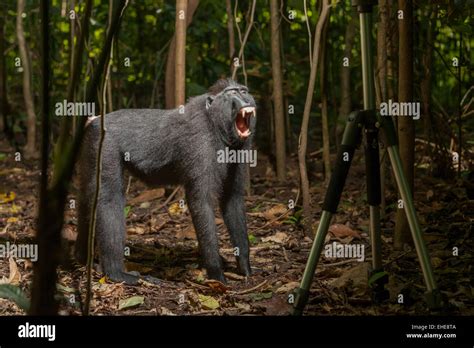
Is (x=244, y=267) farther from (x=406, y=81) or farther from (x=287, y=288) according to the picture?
(x=406, y=81)

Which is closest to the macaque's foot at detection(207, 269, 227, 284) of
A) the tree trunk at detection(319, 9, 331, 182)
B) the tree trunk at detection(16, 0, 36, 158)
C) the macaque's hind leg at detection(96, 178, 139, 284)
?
the macaque's hind leg at detection(96, 178, 139, 284)

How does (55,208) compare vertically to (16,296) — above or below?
above

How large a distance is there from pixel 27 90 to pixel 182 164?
8.99 feet

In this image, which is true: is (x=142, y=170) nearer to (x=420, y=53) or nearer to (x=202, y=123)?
(x=202, y=123)

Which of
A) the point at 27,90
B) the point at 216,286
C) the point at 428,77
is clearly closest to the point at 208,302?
the point at 216,286

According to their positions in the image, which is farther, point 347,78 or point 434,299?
point 347,78

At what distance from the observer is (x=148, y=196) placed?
5.41 m

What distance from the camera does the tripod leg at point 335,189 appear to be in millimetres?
3029

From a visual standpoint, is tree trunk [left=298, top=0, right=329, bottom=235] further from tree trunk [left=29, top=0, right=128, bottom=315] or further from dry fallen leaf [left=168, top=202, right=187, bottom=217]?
tree trunk [left=29, top=0, right=128, bottom=315]

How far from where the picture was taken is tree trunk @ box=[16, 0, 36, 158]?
6.34 m

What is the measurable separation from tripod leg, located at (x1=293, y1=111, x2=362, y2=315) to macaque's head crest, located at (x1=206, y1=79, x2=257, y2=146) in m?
1.25

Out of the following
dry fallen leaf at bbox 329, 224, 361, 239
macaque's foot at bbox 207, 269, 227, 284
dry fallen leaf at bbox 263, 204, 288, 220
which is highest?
dry fallen leaf at bbox 263, 204, 288, 220

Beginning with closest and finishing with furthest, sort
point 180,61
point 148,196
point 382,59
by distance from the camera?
point 382,59 < point 180,61 < point 148,196

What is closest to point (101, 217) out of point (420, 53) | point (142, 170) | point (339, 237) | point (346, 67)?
point (142, 170)
